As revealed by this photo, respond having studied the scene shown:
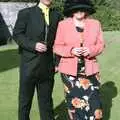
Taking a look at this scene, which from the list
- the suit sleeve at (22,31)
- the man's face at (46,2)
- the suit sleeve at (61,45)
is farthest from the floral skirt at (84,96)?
the man's face at (46,2)

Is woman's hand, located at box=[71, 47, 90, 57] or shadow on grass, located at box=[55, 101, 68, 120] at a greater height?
woman's hand, located at box=[71, 47, 90, 57]

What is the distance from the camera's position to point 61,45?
646 cm

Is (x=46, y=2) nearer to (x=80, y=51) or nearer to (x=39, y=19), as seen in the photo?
(x=39, y=19)

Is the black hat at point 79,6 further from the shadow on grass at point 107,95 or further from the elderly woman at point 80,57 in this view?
Answer: the shadow on grass at point 107,95

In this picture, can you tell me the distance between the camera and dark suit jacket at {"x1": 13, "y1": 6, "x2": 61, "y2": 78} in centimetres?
662

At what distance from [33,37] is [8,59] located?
787cm

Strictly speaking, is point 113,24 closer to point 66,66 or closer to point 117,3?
point 117,3

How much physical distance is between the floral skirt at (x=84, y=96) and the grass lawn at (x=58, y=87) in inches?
65.8

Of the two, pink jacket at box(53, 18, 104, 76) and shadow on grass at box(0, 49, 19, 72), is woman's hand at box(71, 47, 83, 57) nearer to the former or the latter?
pink jacket at box(53, 18, 104, 76)

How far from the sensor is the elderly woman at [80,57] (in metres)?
6.36

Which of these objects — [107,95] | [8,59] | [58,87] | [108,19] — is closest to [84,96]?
[107,95]

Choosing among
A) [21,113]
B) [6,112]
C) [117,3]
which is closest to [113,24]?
[117,3]

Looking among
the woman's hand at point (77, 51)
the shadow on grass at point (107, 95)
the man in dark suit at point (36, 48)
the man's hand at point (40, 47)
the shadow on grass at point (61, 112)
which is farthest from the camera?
the shadow on grass at point (107, 95)

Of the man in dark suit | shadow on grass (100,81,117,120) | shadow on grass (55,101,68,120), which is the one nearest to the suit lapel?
the man in dark suit
